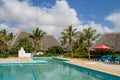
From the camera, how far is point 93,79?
9461 millimetres

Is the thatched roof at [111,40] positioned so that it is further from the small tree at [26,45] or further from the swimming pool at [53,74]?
the swimming pool at [53,74]

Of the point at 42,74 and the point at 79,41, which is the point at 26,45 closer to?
the point at 79,41

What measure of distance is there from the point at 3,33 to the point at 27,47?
4.95 m

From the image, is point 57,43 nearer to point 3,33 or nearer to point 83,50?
point 83,50

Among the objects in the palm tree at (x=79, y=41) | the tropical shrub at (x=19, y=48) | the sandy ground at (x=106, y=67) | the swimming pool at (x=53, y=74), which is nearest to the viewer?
the swimming pool at (x=53, y=74)

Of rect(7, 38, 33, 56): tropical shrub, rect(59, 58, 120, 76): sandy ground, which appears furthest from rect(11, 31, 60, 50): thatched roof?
rect(59, 58, 120, 76): sandy ground

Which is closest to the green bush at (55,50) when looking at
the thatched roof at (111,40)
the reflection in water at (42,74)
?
the thatched roof at (111,40)

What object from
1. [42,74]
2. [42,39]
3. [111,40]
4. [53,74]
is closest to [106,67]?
[53,74]

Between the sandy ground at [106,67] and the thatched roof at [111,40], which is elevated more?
the thatched roof at [111,40]

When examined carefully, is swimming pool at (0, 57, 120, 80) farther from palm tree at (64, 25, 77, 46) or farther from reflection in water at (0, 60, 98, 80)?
palm tree at (64, 25, 77, 46)

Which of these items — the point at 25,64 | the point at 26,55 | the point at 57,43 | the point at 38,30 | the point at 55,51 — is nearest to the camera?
the point at 25,64

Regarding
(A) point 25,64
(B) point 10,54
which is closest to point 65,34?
(B) point 10,54

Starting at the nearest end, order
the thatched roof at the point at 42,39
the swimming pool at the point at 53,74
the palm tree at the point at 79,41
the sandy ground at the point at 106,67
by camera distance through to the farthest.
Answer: the swimming pool at the point at 53,74, the sandy ground at the point at 106,67, the palm tree at the point at 79,41, the thatched roof at the point at 42,39

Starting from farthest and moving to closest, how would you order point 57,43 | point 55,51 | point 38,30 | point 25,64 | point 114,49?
point 57,43 → point 55,51 → point 38,30 → point 114,49 → point 25,64
